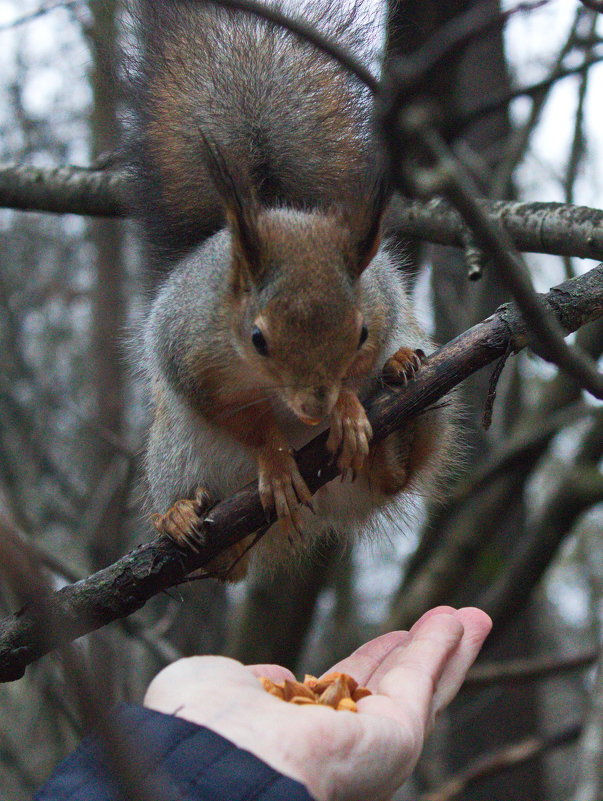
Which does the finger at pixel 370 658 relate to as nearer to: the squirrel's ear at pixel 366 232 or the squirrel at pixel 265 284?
the squirrel at pixel 265 284

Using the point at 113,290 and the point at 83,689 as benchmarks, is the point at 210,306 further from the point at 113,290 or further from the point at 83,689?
the point at 113,290

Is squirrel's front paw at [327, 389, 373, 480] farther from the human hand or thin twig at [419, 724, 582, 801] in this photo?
thin twig at [419, 724, 582, 801]

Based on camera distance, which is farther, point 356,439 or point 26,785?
point 26,785

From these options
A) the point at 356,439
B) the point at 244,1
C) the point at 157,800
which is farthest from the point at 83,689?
the point at 356,439

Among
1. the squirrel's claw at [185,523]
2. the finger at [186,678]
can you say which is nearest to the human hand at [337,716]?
the finger at [186,678]

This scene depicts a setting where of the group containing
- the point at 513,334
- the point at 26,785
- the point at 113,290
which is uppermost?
the point at 113,290

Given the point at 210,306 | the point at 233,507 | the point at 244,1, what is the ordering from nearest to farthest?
the point at 244,1, the point at 233,507, the point at 210,306
